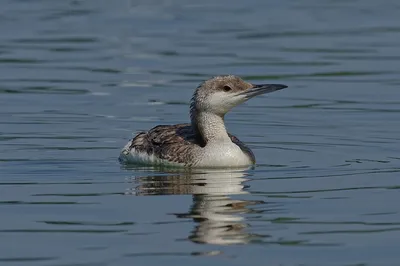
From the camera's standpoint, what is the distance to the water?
1133cm

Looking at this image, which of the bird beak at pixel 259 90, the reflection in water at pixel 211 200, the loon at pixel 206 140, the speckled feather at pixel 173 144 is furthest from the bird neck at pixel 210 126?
the reflection in water at pixel 211 200

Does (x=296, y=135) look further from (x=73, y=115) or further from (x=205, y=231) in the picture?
(x=205, y=231)

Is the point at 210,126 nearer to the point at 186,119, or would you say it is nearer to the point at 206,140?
the point at 206,140

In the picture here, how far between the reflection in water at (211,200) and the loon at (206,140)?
1.07 ft

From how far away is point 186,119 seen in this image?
742 inches

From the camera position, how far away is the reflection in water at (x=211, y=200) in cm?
1156

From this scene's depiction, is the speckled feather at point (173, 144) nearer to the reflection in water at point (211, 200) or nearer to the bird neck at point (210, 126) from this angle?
the bird neck at point (210, 126)

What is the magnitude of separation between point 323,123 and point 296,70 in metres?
4.26

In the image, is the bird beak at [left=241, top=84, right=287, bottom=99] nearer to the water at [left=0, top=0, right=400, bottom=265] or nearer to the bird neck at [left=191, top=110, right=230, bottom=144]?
the bird neck at [left=191, top=110, right=230, bottom=144]

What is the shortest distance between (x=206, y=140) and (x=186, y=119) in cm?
326

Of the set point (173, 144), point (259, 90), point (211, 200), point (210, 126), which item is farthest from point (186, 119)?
point (211, 200)

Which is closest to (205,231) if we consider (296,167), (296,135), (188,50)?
(296,167)

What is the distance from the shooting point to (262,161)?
51.7 feet

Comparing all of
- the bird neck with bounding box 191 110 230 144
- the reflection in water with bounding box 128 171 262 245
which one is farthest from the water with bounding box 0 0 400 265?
the bird neck with bounding box 191 110 230 144
